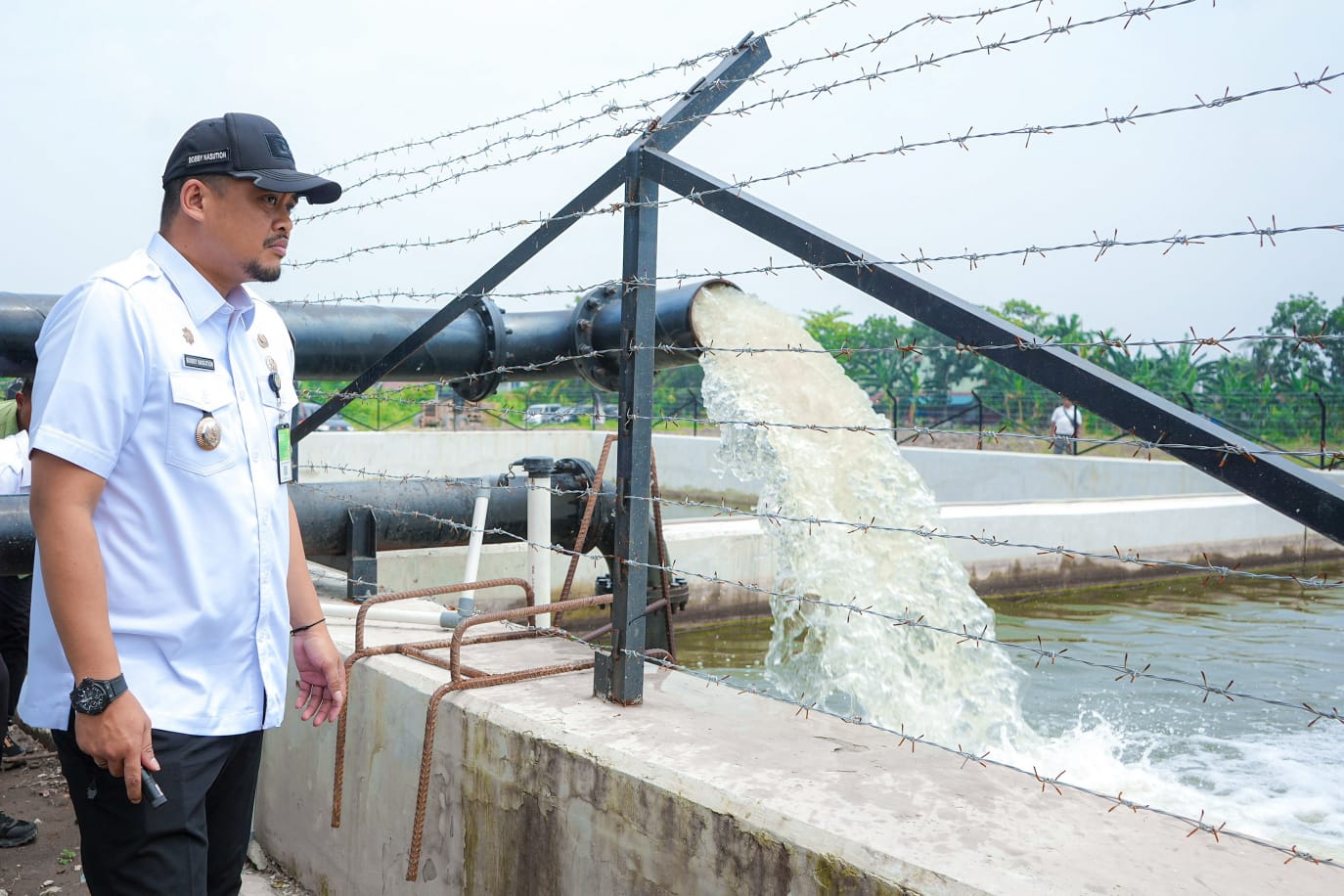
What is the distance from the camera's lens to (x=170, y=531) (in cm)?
180

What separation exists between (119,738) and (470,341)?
12.1ft

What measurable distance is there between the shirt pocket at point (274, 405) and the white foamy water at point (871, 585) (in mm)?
2301

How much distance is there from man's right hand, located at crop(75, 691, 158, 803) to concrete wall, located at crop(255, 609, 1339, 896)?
3.58ft

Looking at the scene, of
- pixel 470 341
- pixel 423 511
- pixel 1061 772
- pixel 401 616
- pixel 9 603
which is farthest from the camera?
pixel 470 341

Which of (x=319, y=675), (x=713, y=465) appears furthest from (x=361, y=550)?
(x=713, y=465)

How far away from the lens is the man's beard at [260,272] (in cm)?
195

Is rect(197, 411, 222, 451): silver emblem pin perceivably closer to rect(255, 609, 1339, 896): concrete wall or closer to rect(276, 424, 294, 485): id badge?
rect(276, 424, 294, 485): id badge

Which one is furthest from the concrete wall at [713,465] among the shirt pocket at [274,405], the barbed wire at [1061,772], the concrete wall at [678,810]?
the shirt pocket at [274,405]

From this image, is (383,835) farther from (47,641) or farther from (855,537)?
(855,537)

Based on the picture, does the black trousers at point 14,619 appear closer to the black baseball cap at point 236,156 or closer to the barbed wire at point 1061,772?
the barbed wire at point 1061,772

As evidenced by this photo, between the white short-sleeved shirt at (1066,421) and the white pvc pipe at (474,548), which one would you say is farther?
the white short-sleeved shirt at (1066,421)

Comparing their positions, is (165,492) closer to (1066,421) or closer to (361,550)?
(361,550)

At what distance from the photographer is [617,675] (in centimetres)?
296

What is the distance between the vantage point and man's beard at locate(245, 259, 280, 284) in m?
1.95
